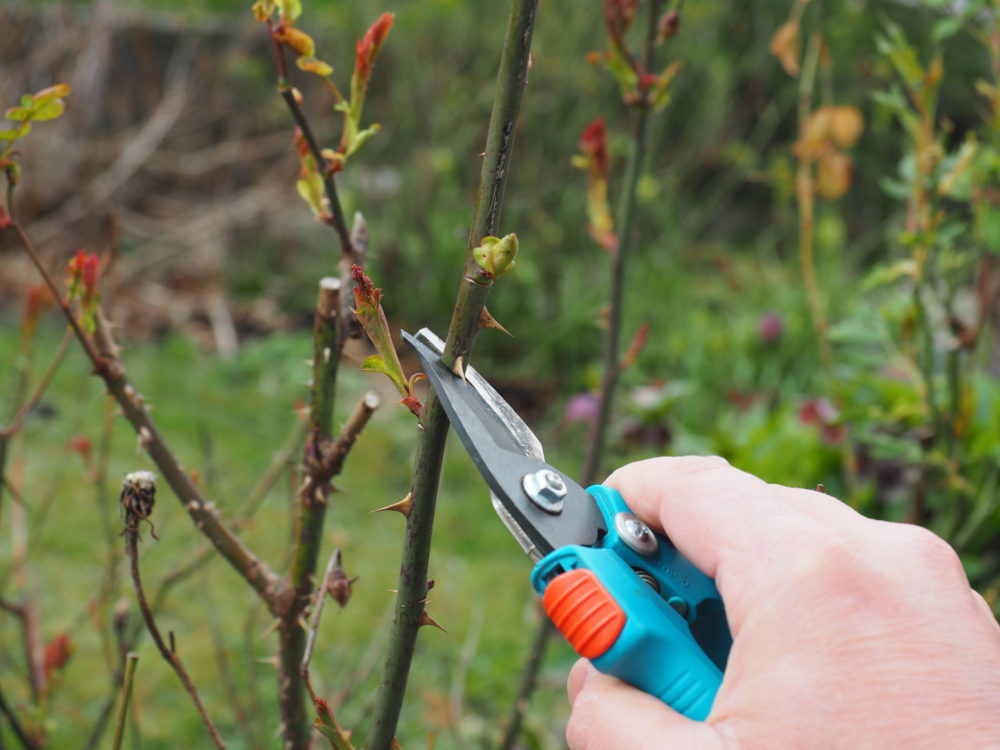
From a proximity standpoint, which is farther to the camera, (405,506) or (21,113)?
(21,113)

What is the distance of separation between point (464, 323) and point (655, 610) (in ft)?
1.07

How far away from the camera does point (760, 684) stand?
2.61 ft

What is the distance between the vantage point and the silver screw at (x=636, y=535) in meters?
1.00

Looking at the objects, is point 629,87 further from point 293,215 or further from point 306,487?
point 293,215

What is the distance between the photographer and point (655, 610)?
0.93 meters

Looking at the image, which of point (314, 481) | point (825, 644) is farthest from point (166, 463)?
point (825, 644)

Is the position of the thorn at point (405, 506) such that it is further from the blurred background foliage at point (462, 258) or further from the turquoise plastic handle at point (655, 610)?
the blurred background foliage at point (462, 258)

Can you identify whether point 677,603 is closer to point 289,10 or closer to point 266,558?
point 289,10

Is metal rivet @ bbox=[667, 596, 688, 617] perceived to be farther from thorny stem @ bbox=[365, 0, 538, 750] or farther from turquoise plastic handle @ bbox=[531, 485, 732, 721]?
thorny stem @ bbox=[365, 0, 538, 750]

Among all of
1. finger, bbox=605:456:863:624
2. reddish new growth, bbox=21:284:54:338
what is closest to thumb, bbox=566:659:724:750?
finger, bbox=605:456:863:624

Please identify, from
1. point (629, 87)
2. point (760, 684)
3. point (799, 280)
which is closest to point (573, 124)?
point (799, 280)

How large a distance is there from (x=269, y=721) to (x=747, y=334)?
299cm

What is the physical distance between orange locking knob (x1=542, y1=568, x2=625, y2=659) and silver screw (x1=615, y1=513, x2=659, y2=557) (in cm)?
12

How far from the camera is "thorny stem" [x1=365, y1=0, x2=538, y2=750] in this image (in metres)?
0.85
